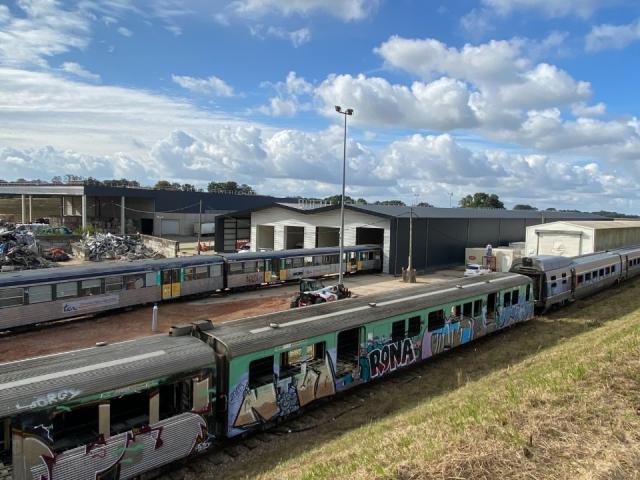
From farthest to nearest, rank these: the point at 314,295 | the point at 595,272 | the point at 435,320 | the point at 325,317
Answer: the point at 595,272, the point at 314,295, the point at 435,320, the point at 325,317

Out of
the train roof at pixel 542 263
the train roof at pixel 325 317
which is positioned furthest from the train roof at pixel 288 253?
→ the train roof at pixel 325 317

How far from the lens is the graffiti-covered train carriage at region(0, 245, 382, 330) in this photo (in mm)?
22219

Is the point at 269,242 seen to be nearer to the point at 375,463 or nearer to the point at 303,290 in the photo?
the point at 303,290

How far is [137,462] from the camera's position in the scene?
31.8ft

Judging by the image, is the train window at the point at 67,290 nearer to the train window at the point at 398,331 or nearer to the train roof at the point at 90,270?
the train roof at the point at 90,270

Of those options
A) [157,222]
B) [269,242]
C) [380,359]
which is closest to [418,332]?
[380,359]

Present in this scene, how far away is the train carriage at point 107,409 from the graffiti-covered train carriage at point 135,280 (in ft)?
46.2

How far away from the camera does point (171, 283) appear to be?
29203 millimetres

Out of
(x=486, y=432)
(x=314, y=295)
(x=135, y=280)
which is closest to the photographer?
(x=486, y=432)

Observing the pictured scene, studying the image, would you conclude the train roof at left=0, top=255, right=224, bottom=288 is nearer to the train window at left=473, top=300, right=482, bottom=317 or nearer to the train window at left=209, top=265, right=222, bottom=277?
the train window at left=209, top=265, right=222, bottom=277

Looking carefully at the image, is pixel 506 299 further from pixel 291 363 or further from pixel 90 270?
pixel 90 270

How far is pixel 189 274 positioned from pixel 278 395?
1921cm

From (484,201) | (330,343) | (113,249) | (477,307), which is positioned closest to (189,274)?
(477,307)

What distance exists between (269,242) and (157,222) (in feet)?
97.7
